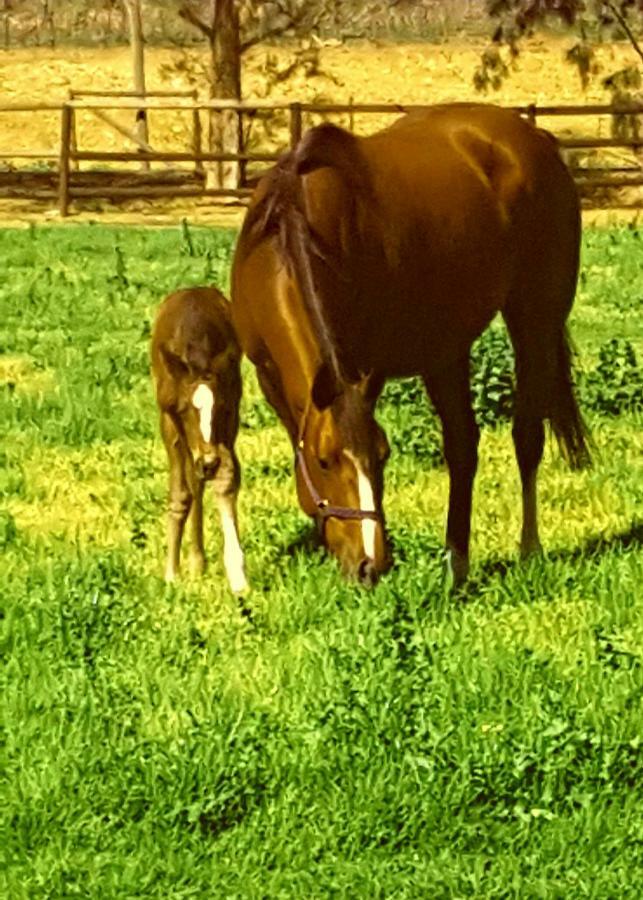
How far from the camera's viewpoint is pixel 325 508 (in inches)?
305

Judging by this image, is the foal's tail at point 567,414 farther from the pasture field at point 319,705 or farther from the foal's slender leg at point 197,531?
the foal's slender leg at point 197,531

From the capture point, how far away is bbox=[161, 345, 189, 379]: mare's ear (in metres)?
8.75

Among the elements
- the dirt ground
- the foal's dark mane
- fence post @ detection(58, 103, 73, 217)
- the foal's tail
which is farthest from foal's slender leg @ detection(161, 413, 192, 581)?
the dirt ground

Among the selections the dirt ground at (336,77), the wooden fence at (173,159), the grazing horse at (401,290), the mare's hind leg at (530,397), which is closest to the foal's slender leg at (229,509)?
the grazing horse at (401,290)

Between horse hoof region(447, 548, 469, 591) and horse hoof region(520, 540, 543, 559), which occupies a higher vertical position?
horse hoof region(447, 548, 469, 591)

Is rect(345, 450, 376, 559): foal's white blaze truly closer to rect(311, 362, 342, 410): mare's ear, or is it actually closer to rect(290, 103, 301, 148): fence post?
rect(311, 362, 342, 410): mare's ear

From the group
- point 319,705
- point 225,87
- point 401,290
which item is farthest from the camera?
point 225,87

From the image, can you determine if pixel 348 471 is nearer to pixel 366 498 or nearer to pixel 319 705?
pixel 366 498

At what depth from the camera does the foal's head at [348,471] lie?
7.61 meters

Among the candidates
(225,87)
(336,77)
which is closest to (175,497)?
(225,87)

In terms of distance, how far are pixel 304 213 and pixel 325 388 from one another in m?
0.95

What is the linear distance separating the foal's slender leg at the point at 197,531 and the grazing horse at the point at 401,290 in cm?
73

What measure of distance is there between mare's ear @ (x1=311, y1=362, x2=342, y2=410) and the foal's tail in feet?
9.16

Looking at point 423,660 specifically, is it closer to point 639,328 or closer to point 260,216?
point 260,216
